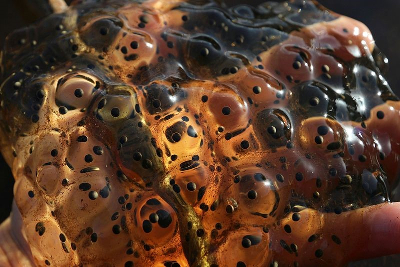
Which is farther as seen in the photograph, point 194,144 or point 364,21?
point 364,21

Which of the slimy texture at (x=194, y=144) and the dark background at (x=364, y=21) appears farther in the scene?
the dark background at (x=364, y=21)

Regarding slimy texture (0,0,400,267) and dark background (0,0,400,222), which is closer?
slimy texture (0,0,400,267)

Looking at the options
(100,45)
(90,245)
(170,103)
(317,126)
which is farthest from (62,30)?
(317,126)

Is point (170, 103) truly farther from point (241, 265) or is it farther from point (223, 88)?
point (241, 265)
